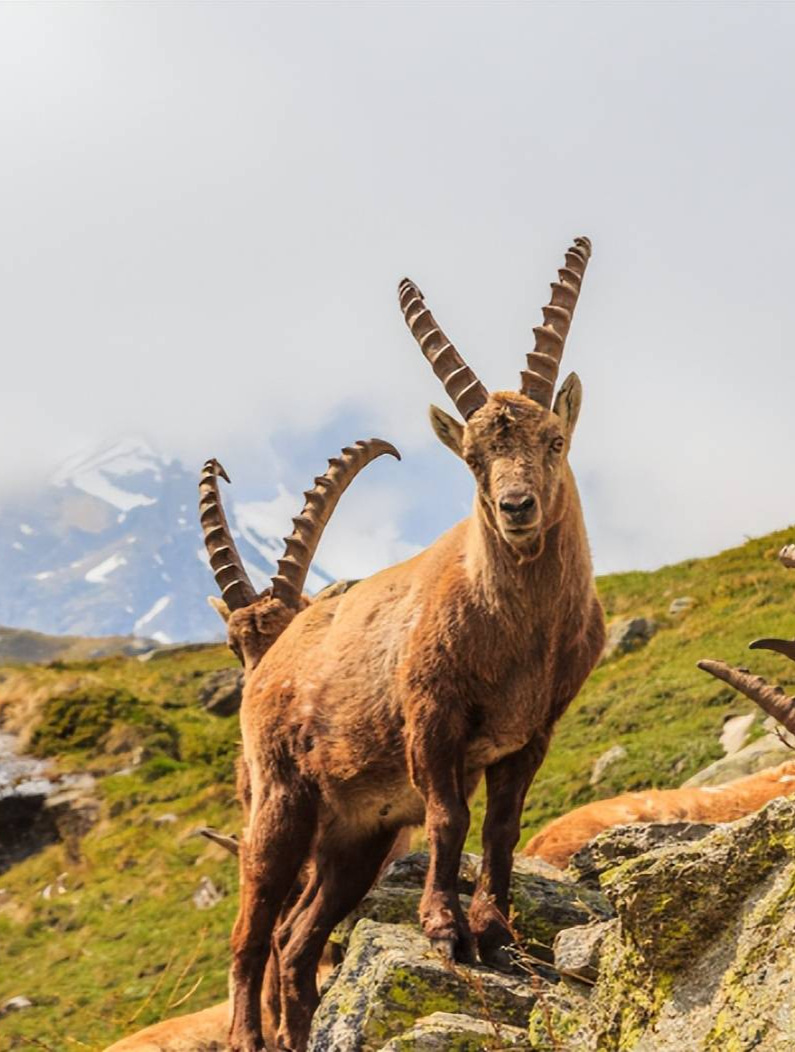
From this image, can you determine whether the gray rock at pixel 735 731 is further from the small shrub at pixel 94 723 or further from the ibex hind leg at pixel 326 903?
the small shrub at pixel 94 723

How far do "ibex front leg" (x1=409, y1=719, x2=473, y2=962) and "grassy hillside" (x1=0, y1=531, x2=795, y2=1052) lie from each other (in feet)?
19.4

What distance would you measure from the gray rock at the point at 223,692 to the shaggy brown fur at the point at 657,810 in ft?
85.6

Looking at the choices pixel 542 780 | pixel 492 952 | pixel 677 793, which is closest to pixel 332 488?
pixel 677 793

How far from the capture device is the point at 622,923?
4.61 metres

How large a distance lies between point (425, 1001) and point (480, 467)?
2866 millimetres

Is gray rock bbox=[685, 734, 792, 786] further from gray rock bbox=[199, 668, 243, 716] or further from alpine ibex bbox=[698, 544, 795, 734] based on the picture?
gray rock bbox=[199, 668, 243, 716]

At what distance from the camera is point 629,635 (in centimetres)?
2898

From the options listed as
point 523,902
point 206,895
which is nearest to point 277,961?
point 523,902

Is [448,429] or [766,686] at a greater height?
[448,429]

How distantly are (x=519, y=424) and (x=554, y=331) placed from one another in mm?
1063

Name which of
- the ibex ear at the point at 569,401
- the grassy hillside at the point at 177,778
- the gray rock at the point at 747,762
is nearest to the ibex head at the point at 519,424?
the ibex ear at the point at 569,401

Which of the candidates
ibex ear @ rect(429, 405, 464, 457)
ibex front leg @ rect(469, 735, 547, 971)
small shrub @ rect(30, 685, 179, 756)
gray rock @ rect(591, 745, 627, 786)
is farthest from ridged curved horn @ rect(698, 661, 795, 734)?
small shrub @ rect(30, 685, 179, 756)

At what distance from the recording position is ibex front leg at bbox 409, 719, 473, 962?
21.4ft

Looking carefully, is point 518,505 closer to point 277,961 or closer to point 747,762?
point 277,961
